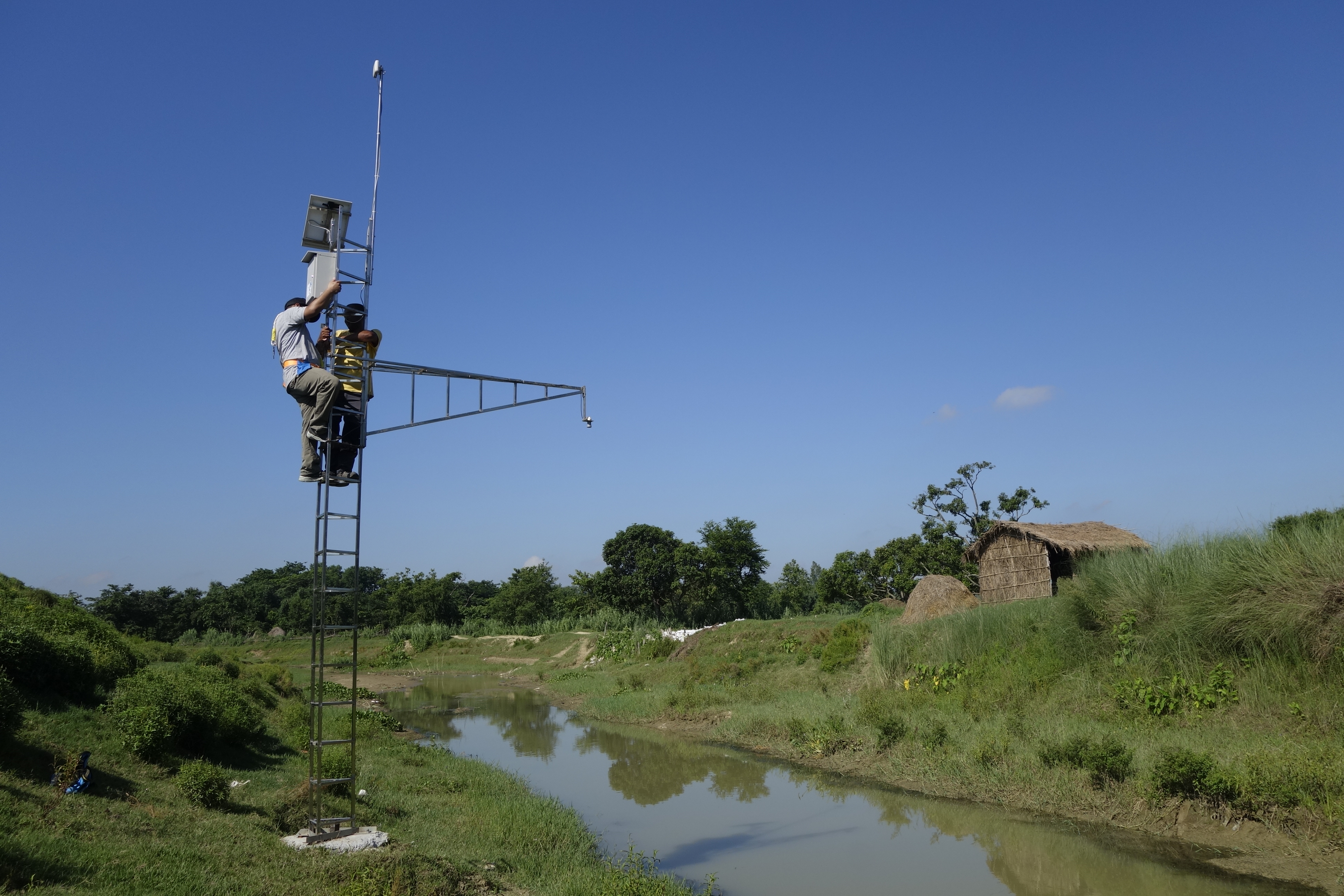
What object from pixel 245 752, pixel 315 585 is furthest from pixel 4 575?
pixel 315 585

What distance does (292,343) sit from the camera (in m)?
8.22

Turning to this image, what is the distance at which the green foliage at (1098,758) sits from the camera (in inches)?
456

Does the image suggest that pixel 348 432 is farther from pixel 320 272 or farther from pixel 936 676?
pixel 936 676

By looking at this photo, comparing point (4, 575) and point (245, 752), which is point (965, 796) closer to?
point (245, 752)

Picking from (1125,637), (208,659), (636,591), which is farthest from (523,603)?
(1125,637)

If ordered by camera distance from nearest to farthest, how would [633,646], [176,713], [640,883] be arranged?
[640,883]
[176,713]
[633,646]

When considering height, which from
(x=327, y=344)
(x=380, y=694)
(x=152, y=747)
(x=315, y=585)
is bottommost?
(x=380, y=694)

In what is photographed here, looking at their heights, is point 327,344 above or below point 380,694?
above

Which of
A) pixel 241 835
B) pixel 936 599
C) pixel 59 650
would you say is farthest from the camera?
pixel 936 599

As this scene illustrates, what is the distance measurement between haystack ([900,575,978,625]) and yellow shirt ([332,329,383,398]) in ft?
61.6

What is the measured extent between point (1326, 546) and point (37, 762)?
17302mm

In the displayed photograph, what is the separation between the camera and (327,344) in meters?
8.58

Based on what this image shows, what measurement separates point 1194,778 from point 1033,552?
62.8 feet

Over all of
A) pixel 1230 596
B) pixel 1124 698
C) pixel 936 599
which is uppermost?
pixel 1230 596
